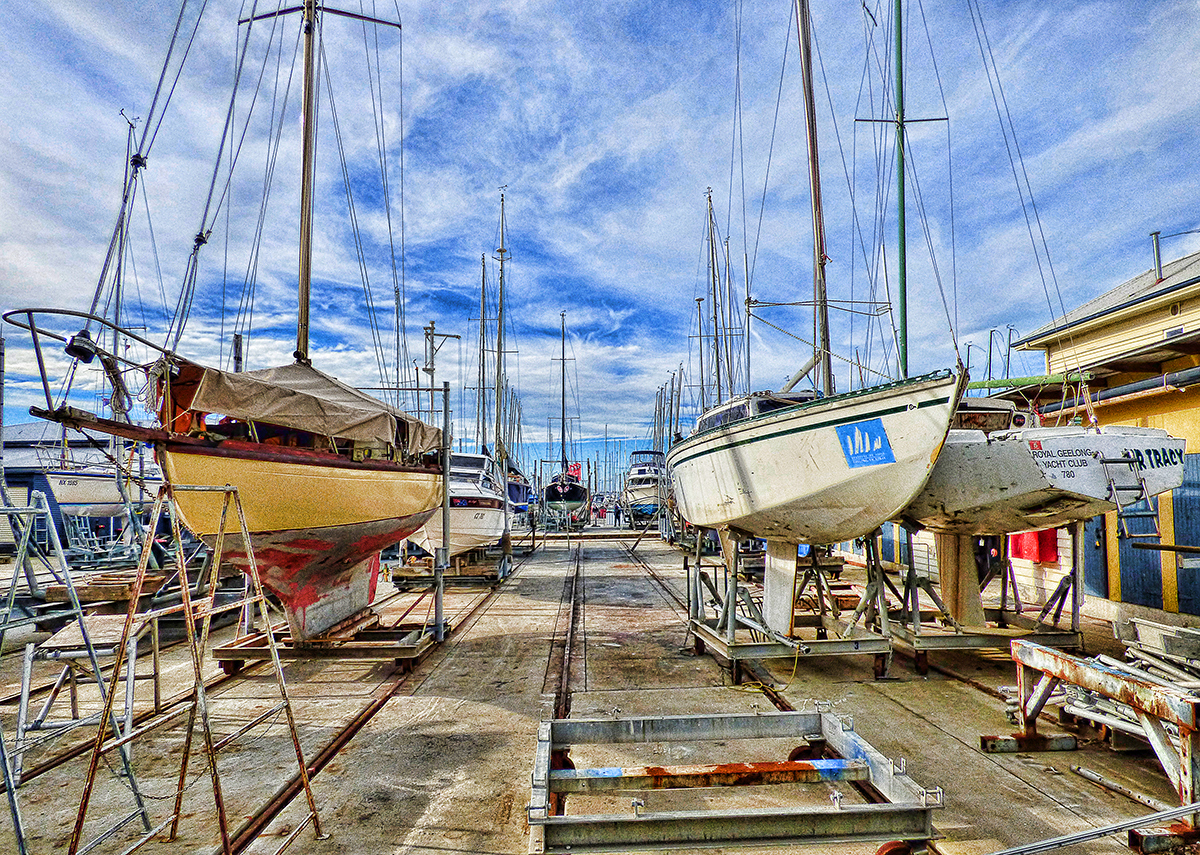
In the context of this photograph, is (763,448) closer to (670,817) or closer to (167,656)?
(670,817)

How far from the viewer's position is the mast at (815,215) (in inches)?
320

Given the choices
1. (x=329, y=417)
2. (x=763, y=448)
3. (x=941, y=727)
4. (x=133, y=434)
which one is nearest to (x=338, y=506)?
(x=329, y=417)

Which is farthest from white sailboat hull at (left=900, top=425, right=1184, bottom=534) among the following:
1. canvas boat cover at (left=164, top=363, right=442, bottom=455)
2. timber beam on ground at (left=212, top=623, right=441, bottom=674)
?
canvas boat cover at (left=164, top=363, right=442, bottom=455)

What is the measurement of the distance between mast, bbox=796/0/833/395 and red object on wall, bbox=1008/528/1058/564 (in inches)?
168

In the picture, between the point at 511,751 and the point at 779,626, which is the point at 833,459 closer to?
the point at 779,626

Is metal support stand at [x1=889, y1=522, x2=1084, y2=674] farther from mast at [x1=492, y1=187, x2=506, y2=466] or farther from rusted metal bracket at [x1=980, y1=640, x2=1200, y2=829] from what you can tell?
mast at [x1=492, y1=187, x2=506, y2=466]

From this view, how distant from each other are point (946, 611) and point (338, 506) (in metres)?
7.13

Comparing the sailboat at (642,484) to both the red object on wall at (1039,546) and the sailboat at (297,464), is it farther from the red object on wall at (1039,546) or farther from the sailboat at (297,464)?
the sailboat at (297,464)

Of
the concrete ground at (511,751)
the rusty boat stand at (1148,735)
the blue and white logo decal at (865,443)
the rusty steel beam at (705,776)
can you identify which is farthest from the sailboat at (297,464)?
the rusty boat stand at (1148,735)

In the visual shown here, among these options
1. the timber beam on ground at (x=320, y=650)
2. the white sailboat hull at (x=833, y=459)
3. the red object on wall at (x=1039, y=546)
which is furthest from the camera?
the red object on wall at (x=1039, y=546)

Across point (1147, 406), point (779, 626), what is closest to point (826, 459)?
point (779, 626)

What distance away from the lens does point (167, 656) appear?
7258mm

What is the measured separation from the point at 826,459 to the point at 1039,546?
21.7ft

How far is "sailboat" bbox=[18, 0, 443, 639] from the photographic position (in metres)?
5.07
